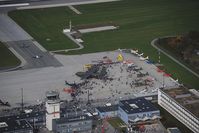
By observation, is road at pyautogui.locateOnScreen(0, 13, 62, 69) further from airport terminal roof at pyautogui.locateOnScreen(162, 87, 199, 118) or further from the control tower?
airport terminal roof at pyautogui.locateOnScreen(162, 87, 199, 118)

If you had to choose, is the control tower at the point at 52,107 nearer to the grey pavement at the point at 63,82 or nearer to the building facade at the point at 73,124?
the building facade at the point at 73,124

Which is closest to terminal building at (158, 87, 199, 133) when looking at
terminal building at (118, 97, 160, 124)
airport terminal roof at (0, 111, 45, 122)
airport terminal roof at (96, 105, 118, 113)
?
terminal building at (118, 97, 160, 124)

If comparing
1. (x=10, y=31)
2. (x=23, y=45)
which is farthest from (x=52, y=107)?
(x=10, y=31)

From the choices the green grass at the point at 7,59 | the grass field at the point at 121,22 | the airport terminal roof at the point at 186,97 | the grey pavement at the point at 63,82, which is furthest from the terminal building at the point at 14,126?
the grass field at the point at 121,22

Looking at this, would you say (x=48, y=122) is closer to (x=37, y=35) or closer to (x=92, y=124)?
(x=92, y=124)

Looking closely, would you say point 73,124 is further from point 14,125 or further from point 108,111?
point 14,125

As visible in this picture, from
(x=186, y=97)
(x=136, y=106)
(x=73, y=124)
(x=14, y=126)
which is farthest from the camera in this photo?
(x=186, y=97)
